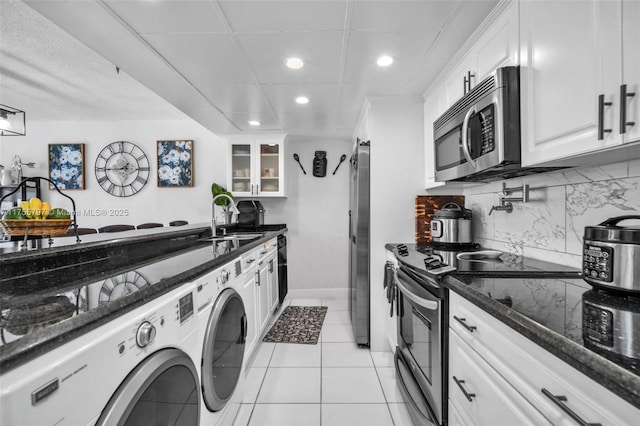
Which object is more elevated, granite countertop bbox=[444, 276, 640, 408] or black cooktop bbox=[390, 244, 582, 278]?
black cooktop bbox=[390, 244, 582, 278]

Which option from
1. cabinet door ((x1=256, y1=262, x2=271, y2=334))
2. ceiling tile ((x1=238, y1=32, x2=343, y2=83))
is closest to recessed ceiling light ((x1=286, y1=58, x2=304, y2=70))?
ceiling tile ((x1=238, y1=32, x2=343, y2=83))

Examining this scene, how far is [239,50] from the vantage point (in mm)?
1897

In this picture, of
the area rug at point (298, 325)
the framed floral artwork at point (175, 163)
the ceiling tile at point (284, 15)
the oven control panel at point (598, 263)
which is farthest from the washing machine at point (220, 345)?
the framed floral artwork at point (175, 163)

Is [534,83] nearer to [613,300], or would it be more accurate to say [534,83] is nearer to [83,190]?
[613,300]

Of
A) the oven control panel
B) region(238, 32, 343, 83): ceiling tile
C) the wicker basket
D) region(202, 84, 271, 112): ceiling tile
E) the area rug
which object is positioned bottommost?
the area rug

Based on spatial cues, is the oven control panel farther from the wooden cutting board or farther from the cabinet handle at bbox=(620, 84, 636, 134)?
the wooden cutting board

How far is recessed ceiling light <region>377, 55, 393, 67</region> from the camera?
1.98 m

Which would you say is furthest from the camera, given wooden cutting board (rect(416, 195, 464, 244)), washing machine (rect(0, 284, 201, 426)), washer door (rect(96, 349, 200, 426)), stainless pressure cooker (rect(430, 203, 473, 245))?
wooden cutting board (rect(416, 195, 464, 244))

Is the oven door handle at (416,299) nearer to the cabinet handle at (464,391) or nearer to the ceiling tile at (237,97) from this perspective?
the cabinet handle at (464,391)

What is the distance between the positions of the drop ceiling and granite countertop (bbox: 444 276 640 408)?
51.6 inches

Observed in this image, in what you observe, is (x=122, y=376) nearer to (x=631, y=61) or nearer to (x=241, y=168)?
(x=631, y=61)

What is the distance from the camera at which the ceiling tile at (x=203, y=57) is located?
Answer: 176 cm

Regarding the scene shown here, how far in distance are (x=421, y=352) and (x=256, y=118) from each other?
278 centimetres

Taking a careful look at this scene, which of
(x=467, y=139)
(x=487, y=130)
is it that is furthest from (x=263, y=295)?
(x=487, y=130)
